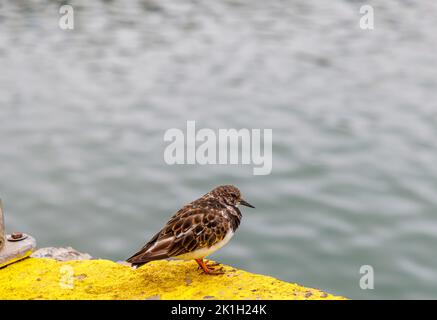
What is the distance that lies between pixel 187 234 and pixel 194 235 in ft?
0.20

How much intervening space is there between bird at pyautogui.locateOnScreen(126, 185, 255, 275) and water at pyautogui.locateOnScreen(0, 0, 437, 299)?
13.7 feet

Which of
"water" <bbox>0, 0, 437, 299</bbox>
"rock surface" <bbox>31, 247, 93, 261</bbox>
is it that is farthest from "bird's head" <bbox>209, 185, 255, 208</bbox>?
"water" <bbox>0, 0, 437, 299</bbox>

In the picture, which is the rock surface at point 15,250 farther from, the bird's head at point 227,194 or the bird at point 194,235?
the bird's head at point 227,194

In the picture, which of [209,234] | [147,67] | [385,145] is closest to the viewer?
[209,234]

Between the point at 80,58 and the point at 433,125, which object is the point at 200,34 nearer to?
the point at 80,58

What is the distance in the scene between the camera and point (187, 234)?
19.4 feet

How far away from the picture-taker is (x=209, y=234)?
5.95 m

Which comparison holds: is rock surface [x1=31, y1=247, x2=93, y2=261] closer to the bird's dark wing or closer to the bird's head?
the bird's dark wing

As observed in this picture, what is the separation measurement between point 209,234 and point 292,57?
15251 mm

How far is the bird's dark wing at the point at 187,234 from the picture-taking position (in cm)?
583

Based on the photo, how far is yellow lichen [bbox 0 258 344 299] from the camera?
5.73 m

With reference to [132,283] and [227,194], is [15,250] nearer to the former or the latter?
[132,283]

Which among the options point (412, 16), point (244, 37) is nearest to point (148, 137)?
point (244, 37)

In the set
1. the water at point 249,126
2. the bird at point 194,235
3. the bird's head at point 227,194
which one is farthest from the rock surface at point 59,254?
the water at point 249,126
